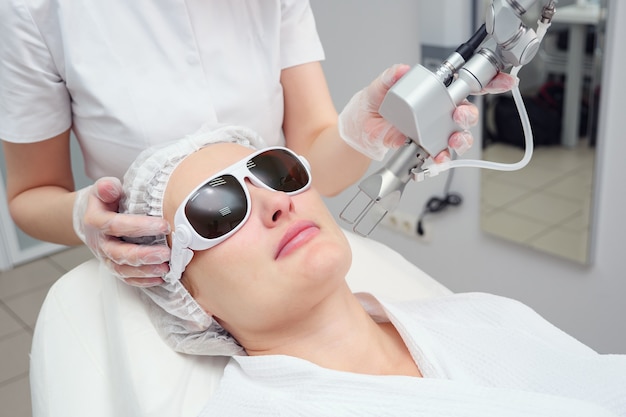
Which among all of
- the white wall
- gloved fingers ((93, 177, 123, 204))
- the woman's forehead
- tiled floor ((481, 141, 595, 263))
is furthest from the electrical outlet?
gloved fingers ((93, 177, 123, 204))

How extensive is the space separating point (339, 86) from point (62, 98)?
1.49 meters

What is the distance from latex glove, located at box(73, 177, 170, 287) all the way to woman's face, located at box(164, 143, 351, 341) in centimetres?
6

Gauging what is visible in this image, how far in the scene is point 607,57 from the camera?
5.80 ft

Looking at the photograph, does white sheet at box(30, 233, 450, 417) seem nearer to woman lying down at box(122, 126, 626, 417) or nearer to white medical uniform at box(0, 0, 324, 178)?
woman lying down at box(122, 126, 626, 417)

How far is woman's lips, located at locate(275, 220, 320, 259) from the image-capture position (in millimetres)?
1050

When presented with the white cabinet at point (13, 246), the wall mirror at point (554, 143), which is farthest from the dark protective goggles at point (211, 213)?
the white cabinet at point (13, 246)

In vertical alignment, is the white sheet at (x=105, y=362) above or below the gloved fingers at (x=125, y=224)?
below

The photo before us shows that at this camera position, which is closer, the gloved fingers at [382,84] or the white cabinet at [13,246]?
the gloved fingers at [382,84]

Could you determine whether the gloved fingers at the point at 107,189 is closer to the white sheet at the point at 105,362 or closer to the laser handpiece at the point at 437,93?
the white sheet at the point at 105,362

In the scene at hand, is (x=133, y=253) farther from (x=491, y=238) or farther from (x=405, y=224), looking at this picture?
(x=405, y=224)

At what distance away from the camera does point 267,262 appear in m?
1.04

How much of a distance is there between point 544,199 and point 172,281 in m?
1.33

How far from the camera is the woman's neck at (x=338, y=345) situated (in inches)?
43.1

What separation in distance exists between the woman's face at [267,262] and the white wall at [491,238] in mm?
1078
